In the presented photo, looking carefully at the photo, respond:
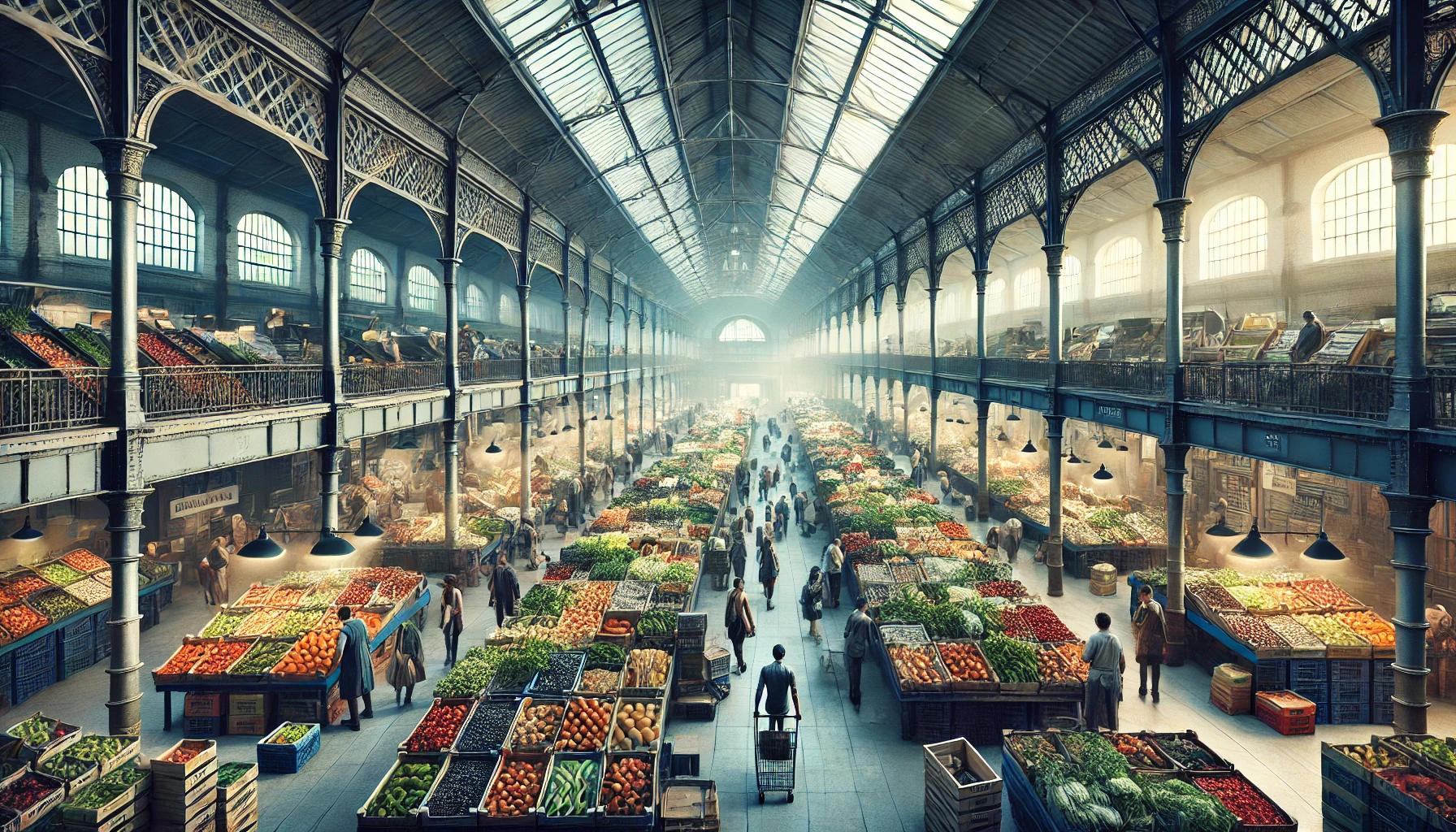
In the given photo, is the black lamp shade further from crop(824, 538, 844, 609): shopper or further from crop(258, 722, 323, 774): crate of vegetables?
crop(258, 722, 323, 774): crate of vegetables

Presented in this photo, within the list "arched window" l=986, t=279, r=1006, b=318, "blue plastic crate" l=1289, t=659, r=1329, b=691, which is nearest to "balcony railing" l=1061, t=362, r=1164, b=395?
"blue plastic crate" l=1289, t=659, r=1329, b=691

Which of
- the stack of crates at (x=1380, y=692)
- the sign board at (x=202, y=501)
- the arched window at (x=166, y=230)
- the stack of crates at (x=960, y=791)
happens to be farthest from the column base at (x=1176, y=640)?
the arched window at (x=166, y=230)

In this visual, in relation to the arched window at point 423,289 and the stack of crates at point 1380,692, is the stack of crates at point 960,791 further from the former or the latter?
the arched window at point 423,289

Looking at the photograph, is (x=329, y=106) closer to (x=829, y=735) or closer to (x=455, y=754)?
(x=455, y=754)

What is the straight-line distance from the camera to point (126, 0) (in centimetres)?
791

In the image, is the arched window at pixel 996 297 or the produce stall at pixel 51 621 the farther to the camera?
the arched window at pixel 996 297

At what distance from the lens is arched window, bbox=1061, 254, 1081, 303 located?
100ft

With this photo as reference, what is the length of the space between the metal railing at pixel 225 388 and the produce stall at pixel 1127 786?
1073 cm

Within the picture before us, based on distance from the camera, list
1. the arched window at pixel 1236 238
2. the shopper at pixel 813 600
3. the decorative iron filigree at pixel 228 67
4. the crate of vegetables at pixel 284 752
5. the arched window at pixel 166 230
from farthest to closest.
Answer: the arched window at pixel 1236 238
the arched window at pixel 166 230
the shopper at pixel 813 600
the crate of vegetables at pixel 284 752
the decorative iron filigree at pixel 228 67

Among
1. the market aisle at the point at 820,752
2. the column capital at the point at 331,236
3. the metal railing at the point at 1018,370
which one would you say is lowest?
the market aisle at the point at 820,752

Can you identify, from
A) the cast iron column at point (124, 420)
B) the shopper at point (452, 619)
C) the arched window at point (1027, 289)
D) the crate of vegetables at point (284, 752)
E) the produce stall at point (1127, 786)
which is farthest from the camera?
the arched window at point (1027, 289)

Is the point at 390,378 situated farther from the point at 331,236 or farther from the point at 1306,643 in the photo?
the point at 1306,643

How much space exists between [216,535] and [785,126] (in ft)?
69.9

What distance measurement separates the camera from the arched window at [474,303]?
35591mm
